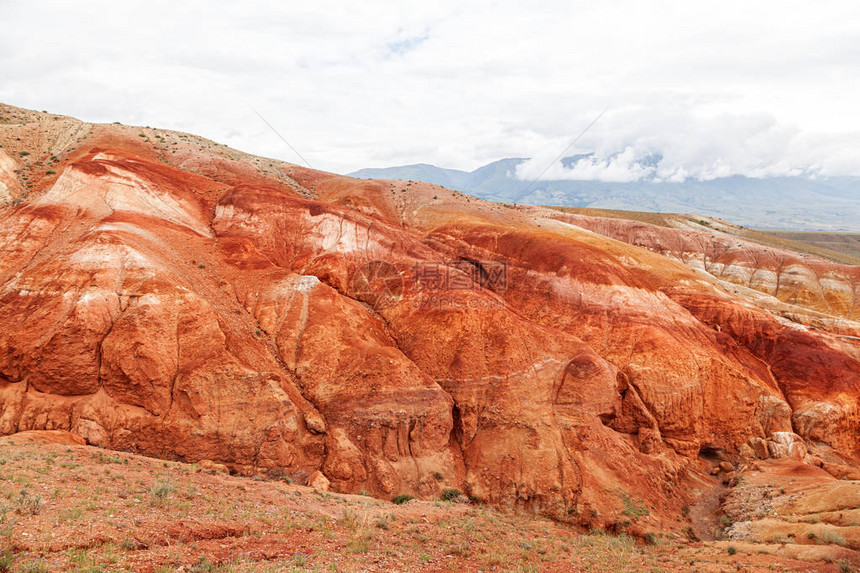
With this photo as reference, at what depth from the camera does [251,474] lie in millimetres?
21781

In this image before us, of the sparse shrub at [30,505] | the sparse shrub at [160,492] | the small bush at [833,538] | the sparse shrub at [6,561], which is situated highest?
the sparse shrub at [6,561]

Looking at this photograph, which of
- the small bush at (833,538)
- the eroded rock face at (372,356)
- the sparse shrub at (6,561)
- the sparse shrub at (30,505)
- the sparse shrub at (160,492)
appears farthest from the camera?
the eroded rock face at (372,356)

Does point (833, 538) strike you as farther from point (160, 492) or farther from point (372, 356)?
point (160, 492)

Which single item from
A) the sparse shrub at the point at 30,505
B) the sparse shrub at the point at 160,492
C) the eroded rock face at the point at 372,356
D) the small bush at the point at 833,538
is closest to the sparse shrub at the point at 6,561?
the sparse shrub at the point at 30,505

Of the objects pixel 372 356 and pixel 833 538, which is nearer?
pixel 833 538

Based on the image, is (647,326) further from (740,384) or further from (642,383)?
(740,384)

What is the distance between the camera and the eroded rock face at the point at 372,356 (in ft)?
72.4

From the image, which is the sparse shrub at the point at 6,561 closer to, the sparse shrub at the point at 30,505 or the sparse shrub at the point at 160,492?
the sparse shrub at the point at 30,505

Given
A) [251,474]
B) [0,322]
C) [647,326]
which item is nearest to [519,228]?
[647,326]

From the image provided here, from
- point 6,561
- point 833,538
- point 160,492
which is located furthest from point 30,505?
point 833,538

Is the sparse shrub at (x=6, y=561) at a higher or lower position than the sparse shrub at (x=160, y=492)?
Result: higher

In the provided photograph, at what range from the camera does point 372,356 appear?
2705 cm

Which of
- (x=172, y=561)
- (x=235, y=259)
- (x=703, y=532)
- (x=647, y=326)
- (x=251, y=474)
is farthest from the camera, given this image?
(x=647, y=326)

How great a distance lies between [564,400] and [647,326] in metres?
11.6
